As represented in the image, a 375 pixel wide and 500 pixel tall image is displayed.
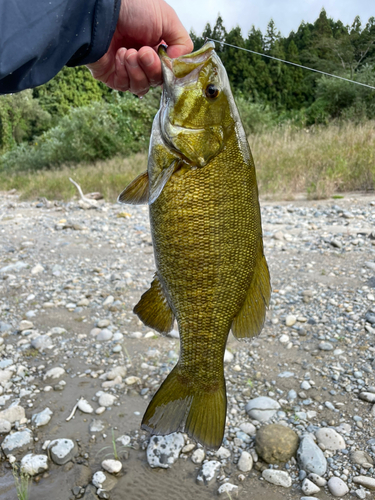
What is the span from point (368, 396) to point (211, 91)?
8.04ft

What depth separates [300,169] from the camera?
9.34 metres

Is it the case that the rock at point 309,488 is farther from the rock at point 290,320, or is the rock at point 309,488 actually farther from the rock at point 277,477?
the rock at point 290,320

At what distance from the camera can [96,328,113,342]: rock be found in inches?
153

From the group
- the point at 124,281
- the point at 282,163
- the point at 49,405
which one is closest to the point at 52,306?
the point at 124,281

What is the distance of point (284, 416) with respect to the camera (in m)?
2.80

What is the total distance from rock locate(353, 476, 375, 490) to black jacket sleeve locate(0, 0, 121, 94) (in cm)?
268

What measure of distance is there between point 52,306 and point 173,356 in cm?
186

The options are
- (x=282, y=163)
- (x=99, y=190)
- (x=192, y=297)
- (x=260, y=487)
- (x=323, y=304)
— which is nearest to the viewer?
(x=192, y=297)

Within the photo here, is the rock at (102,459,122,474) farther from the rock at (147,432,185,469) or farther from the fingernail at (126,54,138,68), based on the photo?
the fingernail at (126,54,138,68)

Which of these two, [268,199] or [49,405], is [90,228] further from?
[49,405]

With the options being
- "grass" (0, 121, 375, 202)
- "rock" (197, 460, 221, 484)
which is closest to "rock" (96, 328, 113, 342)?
"rock" (197, 460, 221, 484)

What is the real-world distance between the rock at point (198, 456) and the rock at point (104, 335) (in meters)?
1.61

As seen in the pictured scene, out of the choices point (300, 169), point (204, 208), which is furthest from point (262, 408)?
point (300, 169)

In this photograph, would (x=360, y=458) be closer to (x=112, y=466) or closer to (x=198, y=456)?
(x=198, y=456)
